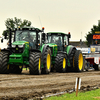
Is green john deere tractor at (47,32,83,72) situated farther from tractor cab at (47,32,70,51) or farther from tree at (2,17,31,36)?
tree at (2,17,31,36)

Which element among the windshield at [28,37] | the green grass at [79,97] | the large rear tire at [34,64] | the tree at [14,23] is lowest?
the green grass at [79,97]

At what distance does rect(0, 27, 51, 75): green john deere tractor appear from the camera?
17.8m

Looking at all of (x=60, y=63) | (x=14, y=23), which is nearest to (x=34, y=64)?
(x=60, y=63)

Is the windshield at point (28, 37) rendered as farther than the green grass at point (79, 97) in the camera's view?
Yes

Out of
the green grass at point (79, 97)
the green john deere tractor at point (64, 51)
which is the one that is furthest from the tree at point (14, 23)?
the green grass at point (79, 97)

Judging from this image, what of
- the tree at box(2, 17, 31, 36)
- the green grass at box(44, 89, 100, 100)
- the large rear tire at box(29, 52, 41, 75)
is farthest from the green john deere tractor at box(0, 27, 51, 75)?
the tree at box(2, 17, 31, 36)

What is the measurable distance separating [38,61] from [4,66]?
205 cm

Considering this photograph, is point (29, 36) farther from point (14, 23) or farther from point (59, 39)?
point (14, 23)

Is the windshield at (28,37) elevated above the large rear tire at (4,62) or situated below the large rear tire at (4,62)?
above

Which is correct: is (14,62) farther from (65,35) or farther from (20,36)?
(65,35)

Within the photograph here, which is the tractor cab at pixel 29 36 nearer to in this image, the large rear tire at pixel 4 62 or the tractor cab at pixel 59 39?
the large rear tire at pixel 4 62

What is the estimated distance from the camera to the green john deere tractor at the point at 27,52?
1779 cm

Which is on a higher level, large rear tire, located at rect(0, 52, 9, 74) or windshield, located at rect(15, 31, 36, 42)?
windshield, located at rect(15, 31, 36, 42)

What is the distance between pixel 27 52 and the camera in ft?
59.8
